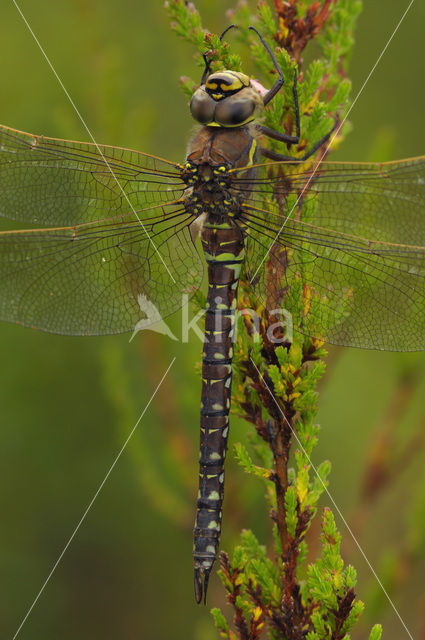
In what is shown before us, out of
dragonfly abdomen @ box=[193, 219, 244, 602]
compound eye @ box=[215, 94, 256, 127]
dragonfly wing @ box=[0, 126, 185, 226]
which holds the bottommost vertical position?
dragonfly abdomen @ box=[193, 219, 244, 602]

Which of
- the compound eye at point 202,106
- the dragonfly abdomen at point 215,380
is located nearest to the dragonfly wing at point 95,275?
the dragonfly abdomen at point 215,380

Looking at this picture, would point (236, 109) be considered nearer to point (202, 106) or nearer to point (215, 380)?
point (202, 106)

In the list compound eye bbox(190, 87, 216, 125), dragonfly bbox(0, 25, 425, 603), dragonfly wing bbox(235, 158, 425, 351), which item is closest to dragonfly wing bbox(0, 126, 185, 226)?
dragonfly bbox(0, 25, 425, 603)

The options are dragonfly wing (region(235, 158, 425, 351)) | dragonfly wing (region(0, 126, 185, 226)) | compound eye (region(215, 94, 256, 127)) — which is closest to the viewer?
dragonfly wing (region(235, 158, 425, 351))

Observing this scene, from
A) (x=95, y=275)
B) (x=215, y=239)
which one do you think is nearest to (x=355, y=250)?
(x=215, y=239)

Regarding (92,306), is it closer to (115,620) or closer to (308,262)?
(308,262)

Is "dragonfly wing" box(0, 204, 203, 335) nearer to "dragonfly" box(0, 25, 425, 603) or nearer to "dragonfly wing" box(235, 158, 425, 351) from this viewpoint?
"dragonfly" box(0, 25, 425, 603)

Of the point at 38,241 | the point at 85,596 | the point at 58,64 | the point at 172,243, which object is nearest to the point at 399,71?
the point at 58,64
